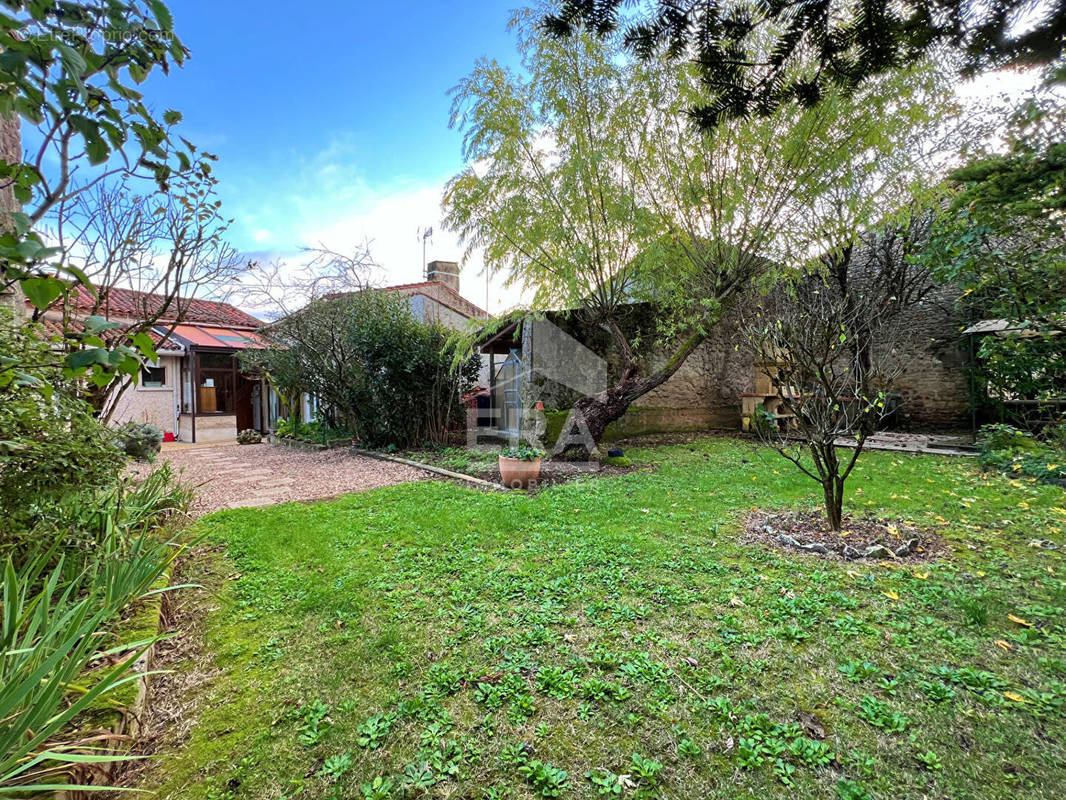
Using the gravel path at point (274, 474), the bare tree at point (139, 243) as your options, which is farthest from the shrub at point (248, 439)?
the bare tree at point (139, 243)

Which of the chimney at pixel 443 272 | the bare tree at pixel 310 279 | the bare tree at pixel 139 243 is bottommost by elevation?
the bare tree at pixel 139 243

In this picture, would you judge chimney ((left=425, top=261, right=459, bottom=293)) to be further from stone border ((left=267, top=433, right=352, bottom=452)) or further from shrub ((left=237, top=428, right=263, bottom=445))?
shrub ((left=237, top=428, right=263, bottom=445))

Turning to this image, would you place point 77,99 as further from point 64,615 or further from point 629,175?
point 629,175

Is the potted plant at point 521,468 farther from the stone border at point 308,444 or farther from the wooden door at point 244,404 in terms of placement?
the wooden door at point 244,404

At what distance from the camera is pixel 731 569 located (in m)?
3.21

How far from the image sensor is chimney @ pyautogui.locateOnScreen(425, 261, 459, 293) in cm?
1452

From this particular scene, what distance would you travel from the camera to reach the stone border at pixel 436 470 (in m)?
6.18

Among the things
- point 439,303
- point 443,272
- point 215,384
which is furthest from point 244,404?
point 443,272

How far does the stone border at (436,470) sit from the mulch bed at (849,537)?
10.5 ft

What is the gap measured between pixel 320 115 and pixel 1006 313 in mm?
7958

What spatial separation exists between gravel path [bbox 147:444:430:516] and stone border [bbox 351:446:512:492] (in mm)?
136

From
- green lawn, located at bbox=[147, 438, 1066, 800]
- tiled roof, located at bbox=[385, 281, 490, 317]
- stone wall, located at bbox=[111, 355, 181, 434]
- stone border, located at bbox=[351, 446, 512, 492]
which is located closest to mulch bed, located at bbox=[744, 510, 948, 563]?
green lawn, located at bbox=[147, 438, 1066, 800]

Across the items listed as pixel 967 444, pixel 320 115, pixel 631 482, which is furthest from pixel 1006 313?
pixel 320 115

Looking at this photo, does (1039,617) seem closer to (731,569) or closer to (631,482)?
(731,569)
